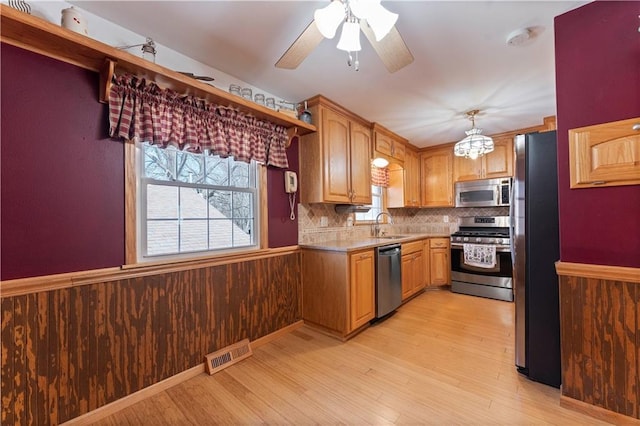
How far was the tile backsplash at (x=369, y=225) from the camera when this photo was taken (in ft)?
10.1

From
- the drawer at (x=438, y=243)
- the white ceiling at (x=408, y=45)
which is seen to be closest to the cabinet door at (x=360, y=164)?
the white ceiling at (x=408, y=45)

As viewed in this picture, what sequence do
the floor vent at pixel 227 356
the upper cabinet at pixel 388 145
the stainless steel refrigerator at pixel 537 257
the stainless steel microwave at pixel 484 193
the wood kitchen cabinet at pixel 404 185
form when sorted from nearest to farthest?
1. the stainless steel refrigerator at pixel 537 257
2. the floor vent at pixel 227 356
3. the upper cabinet at pixel 388 145
4. the stainless steel microwave at pixel 484 193
5. the wood kitchen cabinet at pixel 404 185

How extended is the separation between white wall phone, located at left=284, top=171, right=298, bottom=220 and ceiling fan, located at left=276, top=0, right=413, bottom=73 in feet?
3.98

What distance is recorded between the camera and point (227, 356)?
217 centimetres

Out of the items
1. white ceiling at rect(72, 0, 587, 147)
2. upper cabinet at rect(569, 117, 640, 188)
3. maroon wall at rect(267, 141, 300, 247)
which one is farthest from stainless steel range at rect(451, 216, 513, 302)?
maroon wall at rect(267, 141, 300, 247)

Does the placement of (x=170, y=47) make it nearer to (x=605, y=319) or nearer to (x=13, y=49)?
(x=13, y=49)

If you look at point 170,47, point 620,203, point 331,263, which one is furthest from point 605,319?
point 170,47

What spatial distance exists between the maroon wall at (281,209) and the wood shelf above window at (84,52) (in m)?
0.86

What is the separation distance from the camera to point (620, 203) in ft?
4.83

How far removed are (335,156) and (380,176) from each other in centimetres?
156

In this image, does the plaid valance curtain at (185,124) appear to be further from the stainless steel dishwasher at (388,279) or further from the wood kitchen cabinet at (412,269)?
the wood kitchen cabinet at (412,269)

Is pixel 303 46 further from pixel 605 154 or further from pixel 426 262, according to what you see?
pixel 426 262

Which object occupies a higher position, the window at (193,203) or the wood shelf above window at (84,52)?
the wood shelf above window at (84,52)

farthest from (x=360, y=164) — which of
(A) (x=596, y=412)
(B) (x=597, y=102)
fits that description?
(A) (x=596, y=412)
